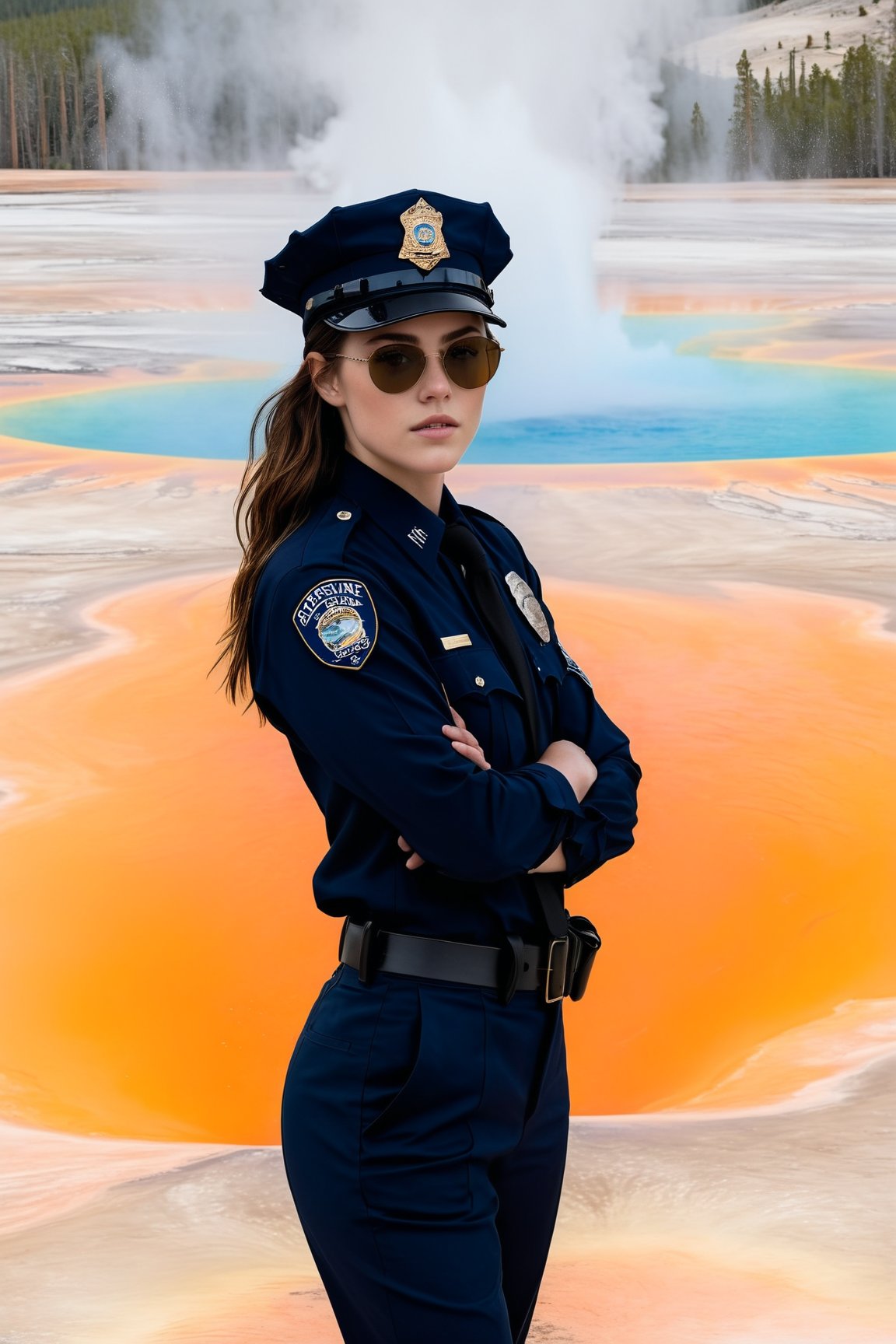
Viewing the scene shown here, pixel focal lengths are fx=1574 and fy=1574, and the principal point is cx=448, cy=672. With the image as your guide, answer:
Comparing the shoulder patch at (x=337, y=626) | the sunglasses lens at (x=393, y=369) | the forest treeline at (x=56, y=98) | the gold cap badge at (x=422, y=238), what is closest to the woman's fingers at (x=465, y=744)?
the shoulder patch at (x=337, y=626)

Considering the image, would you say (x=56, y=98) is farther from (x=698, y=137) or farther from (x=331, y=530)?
(x=331, y=530)

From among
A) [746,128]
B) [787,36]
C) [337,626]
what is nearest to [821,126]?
[746,128]

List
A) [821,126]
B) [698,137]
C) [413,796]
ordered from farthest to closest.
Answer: [698,137] → [821,126] → [413,796]

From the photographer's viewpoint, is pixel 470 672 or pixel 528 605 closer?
pixel 470 672

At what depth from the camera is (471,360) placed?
154 centimetres

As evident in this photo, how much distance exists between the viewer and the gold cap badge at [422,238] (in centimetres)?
150

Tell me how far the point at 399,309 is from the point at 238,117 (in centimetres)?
3949

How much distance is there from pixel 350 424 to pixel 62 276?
59.3ft

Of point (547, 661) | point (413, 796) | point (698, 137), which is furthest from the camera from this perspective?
point (698, 137)

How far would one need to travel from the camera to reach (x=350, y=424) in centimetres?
153

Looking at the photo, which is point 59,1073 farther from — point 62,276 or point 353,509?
point 62,276

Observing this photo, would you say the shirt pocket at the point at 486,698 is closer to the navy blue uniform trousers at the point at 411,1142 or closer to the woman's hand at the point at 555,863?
the woman's hand at the point at 555,863

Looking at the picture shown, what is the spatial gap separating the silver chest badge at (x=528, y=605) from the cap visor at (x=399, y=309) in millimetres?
300

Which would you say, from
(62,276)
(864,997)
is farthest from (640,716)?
(62,276)
